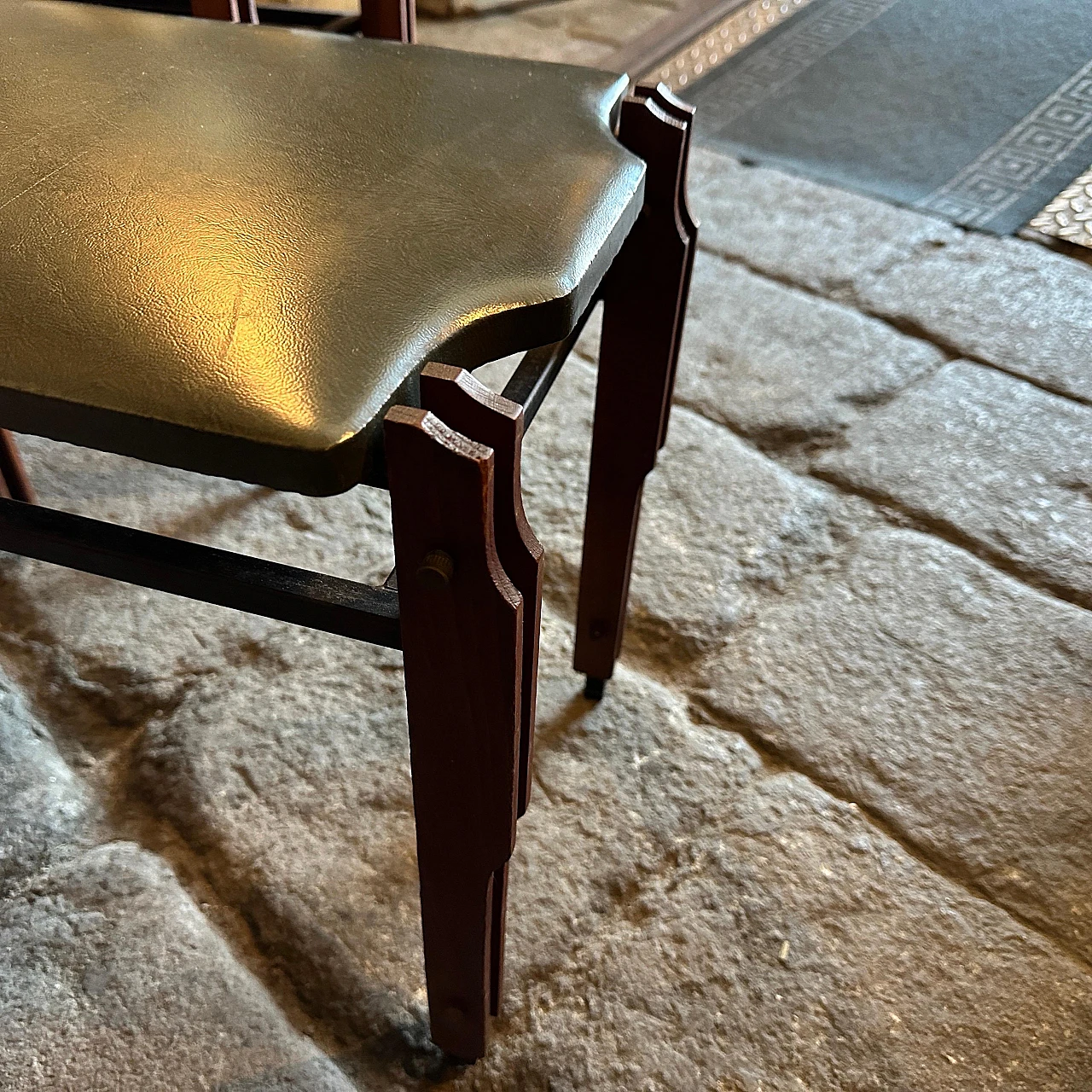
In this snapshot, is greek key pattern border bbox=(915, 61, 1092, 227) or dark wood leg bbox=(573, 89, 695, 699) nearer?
dark wood leg bbox=(573, 89, 695, 699)

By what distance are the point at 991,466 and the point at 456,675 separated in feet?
3.75

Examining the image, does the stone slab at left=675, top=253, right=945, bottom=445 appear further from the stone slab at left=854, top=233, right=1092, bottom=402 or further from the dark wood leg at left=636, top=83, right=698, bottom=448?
the dark wood leg at left=636, top=83, right=698, bottom=448

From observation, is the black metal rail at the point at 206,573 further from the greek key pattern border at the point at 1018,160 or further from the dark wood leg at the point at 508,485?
the greek key pattern border at the point at 1018,160

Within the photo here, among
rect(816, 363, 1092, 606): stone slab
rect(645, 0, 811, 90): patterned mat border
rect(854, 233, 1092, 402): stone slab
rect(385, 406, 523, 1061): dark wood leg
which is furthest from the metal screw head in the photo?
rect(645, 0, 811, 90): patterned mat border

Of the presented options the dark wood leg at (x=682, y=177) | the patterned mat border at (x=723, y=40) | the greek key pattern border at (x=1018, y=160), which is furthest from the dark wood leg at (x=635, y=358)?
the patterned mat border at (x=723, y=40)

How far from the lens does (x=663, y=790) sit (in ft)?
3.52

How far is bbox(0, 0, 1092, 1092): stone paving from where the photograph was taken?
88cm

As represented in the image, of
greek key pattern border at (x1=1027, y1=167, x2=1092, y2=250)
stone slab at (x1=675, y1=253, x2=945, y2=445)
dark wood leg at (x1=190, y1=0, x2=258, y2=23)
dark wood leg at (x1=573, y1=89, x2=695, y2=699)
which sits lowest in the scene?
stone slab at (x1=675, y1=253, x2=945, y2=445)

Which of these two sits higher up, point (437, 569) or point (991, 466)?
point (437, 569)

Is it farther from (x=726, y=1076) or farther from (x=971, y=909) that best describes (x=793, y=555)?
(x=726, y=1076)

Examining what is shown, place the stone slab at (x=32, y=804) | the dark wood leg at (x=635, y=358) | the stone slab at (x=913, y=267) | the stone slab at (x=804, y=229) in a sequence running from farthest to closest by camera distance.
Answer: the stone slab at (x=804, y=229)
the stone slab at (x=913, y=267)
the stone slab at (x=32, y=804)
the dark wood leg at (x=635, y=358)

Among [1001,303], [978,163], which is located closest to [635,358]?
[1001,303]

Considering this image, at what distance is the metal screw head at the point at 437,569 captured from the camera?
53 cm

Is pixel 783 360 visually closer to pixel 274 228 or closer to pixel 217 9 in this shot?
pixel 217 9
